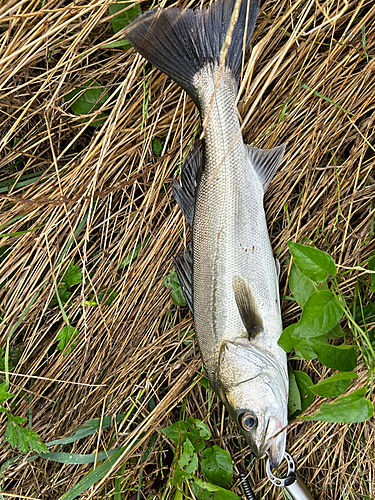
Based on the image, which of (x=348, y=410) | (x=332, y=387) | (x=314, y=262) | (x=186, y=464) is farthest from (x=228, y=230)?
(x=186, y=464)

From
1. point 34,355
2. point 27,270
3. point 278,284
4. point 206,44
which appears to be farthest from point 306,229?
point 34,355

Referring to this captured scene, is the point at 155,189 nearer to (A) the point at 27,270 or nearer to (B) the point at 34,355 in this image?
(A) the point at 27,270

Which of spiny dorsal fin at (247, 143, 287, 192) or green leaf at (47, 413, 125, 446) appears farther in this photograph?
green leaf at (47, 413, 125, 446)

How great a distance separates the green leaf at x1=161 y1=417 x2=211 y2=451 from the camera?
6.79 feet

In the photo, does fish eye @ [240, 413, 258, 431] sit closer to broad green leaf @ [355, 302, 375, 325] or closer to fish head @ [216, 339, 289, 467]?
fish head @ [216, 339, 289, 467]

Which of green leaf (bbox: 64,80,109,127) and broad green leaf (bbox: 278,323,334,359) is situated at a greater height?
green leaf (bbox: 64,80,109,127)

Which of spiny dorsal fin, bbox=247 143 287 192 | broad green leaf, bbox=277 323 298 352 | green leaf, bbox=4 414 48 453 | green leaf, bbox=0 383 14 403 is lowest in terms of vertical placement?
broad green leaf, bbox=277 323 298 352

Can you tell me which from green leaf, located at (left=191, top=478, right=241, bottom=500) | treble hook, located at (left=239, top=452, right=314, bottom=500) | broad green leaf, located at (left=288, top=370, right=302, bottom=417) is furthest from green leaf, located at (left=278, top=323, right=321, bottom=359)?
green leaf, located at (left=191, top=478, right=241, bottom=500)

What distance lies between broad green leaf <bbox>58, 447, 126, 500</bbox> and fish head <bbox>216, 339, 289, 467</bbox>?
2.54 ft

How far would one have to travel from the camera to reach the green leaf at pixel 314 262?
5.06 ft

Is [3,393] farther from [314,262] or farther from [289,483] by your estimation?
[314,262]

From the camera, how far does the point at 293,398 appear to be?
1949 mm

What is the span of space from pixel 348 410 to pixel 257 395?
1.75 ft

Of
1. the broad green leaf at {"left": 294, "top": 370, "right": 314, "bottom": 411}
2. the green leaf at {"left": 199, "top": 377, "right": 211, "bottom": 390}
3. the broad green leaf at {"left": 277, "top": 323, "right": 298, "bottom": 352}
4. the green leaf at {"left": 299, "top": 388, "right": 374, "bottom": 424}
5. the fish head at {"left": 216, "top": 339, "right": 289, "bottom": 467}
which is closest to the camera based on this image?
the green leaf at {"left": 299, "top": 388, "right": 374, "bottom": 424}
